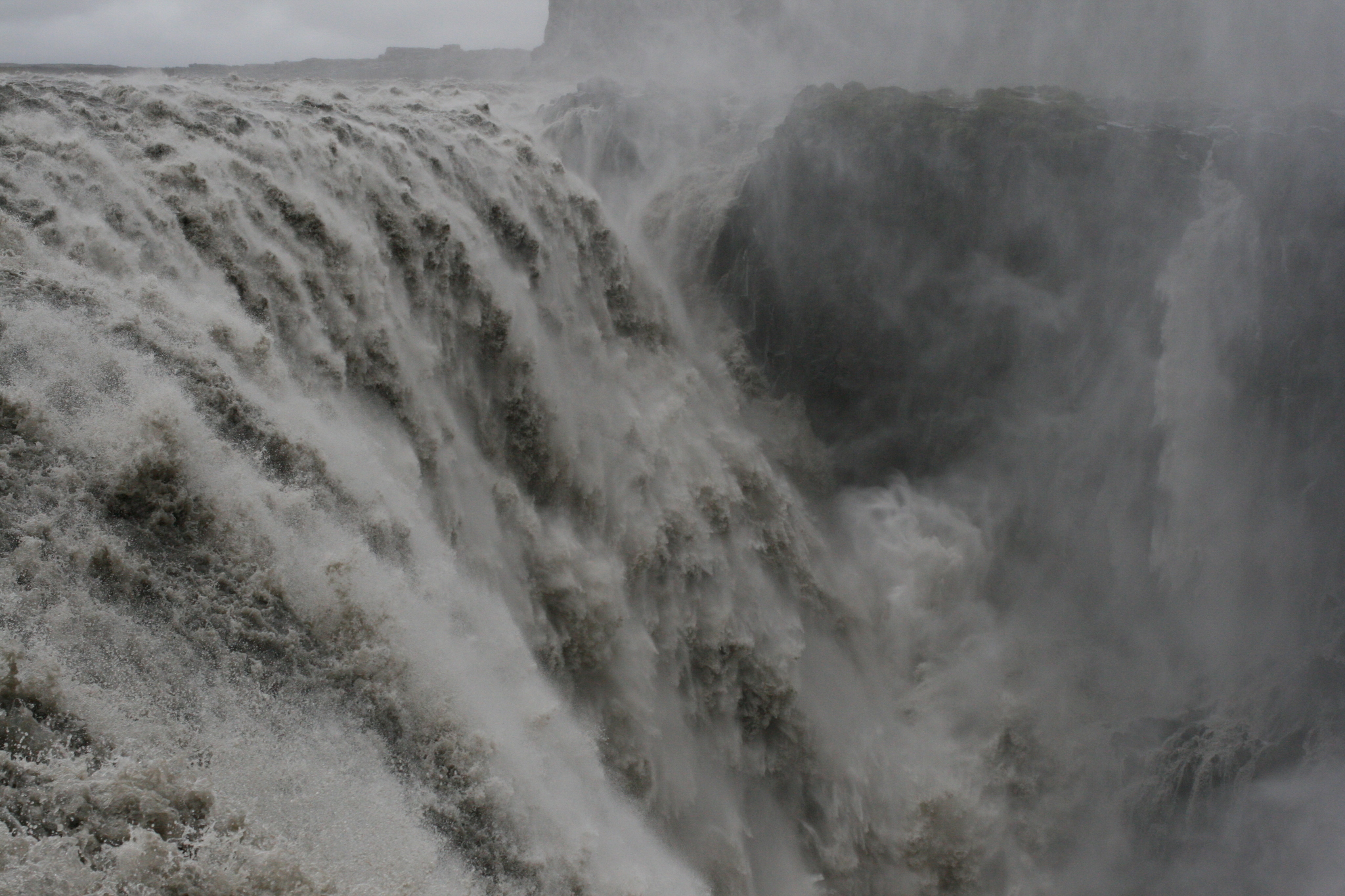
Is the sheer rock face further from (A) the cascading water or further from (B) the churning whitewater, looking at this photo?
(B) the churning whitewater

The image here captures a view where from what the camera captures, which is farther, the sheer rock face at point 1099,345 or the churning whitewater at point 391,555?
the sheer rock face at point 1099,345

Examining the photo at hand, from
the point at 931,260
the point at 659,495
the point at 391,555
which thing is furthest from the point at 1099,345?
the point at 391,555

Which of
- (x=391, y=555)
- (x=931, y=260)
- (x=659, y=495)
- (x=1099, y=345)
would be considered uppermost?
(x=931, y=260)

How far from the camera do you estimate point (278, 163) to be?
6242 mm

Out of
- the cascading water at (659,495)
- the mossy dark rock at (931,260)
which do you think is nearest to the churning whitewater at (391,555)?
the cascading water at (659,495)

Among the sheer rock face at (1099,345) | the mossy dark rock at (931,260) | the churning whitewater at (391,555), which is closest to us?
the churning whitewater at (391,555)

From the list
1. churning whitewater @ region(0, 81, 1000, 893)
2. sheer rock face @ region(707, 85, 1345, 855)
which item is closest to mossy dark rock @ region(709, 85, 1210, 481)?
sheer rock face @ region(707, 85, 1345, 855)

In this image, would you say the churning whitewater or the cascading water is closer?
the churning whitewater

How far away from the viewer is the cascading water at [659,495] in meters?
3.44

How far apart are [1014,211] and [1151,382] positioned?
2.59 meters

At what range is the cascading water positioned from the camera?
11.3ft

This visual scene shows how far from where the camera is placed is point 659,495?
816cm

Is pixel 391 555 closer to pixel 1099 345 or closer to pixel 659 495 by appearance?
pixel 659 495

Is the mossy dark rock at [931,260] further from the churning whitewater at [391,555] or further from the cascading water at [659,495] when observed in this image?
the churning whitewater at [391,555]
